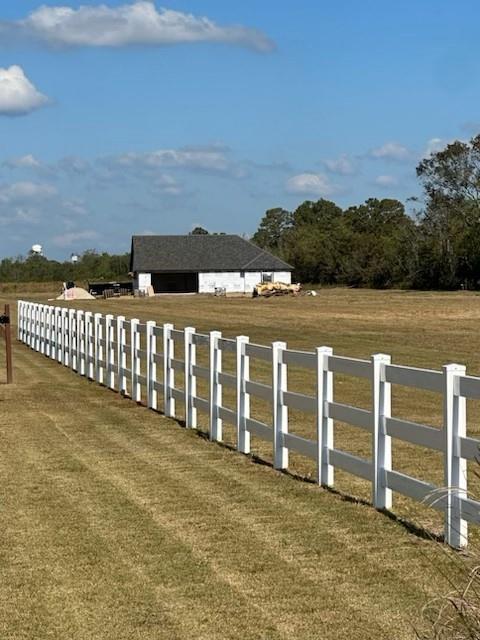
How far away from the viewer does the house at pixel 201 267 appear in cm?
10331

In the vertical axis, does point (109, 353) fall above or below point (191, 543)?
above

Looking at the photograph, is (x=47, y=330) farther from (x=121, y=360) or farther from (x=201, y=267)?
(x=201, y=267)

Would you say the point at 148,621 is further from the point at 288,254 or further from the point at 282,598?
the point at 288,254

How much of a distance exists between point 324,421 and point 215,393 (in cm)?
373

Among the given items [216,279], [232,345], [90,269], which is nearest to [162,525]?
[232,345]

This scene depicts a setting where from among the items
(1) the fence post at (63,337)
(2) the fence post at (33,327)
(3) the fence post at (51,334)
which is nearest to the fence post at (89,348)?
(1) the fence post at (63,337)

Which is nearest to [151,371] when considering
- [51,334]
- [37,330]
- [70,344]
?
[70,344]

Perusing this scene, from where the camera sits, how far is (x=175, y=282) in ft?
347

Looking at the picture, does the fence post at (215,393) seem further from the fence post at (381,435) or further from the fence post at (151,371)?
the fence post at (381,435)

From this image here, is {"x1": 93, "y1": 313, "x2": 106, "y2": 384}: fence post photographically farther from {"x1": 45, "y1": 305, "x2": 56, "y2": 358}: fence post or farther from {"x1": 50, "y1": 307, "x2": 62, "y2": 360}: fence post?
{"x1": 45, "y1": 305, "x2": 56, "y2": 358}: fence post

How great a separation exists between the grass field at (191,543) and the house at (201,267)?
287 ft

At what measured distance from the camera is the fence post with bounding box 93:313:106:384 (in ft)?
75.1

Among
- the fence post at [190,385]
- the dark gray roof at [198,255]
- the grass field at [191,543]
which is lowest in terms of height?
the grass field at [191,543]

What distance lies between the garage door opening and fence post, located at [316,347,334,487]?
93.8 meters
